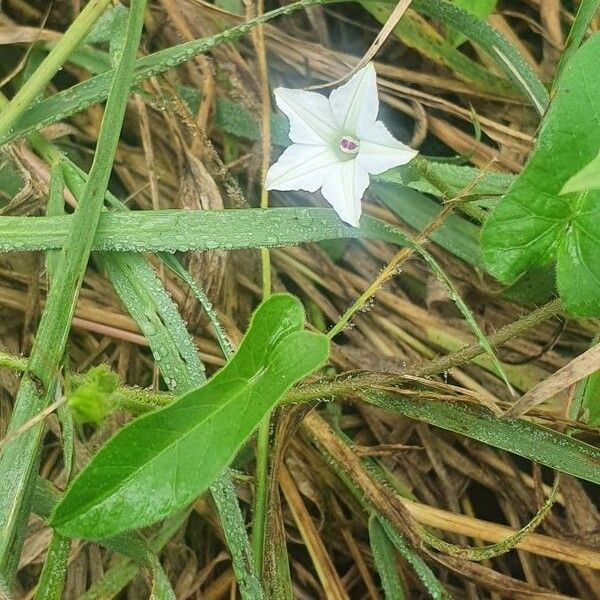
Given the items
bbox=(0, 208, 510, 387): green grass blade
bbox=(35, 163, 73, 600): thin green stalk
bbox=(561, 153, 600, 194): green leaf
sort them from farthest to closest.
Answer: bbox=(0, 208, 510, 387): green grass blade < bbox=(35, 163, 73, 600): thin green stalk < bbox=(561, 153, 600, 194): green leaf

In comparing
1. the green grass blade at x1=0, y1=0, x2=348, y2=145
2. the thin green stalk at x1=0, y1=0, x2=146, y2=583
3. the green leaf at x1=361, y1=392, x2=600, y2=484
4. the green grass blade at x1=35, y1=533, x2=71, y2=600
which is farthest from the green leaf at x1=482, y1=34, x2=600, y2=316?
the green grass blade at x1=35, y1=533, x2=71, y2=600

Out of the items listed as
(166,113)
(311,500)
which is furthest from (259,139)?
(311,500)

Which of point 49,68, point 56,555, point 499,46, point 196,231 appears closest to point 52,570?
point 56,555

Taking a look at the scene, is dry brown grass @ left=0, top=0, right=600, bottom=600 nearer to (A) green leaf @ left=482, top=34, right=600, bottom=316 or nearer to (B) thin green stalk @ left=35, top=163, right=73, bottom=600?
(B) thin green stalk @ left=35, top=163, right=73, bottom=600

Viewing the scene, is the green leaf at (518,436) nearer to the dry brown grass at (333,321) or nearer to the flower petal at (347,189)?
the dry brown grass at (333,321)

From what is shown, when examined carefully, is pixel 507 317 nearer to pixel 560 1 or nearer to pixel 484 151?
pixel 484 151

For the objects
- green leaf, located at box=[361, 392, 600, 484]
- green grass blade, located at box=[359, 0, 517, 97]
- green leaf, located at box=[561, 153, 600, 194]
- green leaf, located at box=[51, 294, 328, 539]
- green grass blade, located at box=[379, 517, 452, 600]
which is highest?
green grass blade, located at box=[359, 0, 517, 97]
